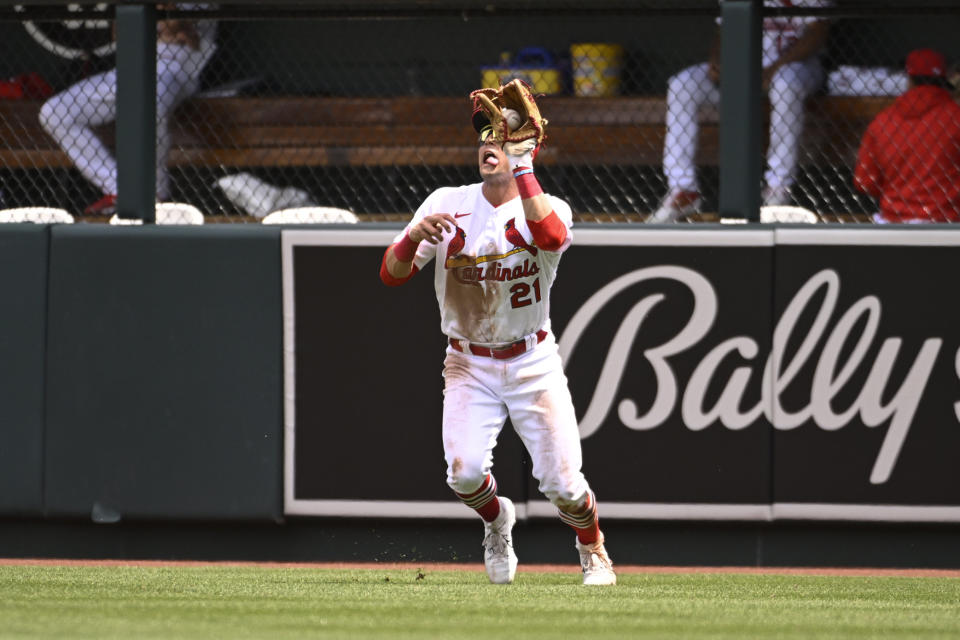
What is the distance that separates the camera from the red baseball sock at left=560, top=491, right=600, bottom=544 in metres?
5.46

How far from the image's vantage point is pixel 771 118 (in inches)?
298

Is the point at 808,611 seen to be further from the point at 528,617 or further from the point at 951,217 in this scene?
the point at 951,217

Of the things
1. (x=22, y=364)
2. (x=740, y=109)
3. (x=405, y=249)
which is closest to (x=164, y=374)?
(x=22, y=364)

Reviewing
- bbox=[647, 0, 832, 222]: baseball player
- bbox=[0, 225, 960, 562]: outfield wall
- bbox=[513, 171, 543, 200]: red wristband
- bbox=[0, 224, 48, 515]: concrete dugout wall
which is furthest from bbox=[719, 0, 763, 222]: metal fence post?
bbox=[0, 224, 48, 515]: concrete dugout wall

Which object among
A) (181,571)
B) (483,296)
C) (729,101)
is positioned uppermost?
(729,101)

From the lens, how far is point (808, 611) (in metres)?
4.65

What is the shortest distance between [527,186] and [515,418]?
34.9 inches

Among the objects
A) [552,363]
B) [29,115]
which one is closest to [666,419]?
[552,363]

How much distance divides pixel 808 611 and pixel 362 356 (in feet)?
9.02

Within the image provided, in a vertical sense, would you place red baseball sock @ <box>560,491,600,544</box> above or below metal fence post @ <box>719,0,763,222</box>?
below

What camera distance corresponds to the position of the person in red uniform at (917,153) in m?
7.10

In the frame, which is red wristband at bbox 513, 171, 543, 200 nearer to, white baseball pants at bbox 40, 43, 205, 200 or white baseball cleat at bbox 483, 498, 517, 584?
white baseball cleat at bbox 483, 498, 517, 584

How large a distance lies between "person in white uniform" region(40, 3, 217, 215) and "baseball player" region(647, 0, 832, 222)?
100 inches

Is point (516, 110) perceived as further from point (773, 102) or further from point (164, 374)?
point (773, 102)
